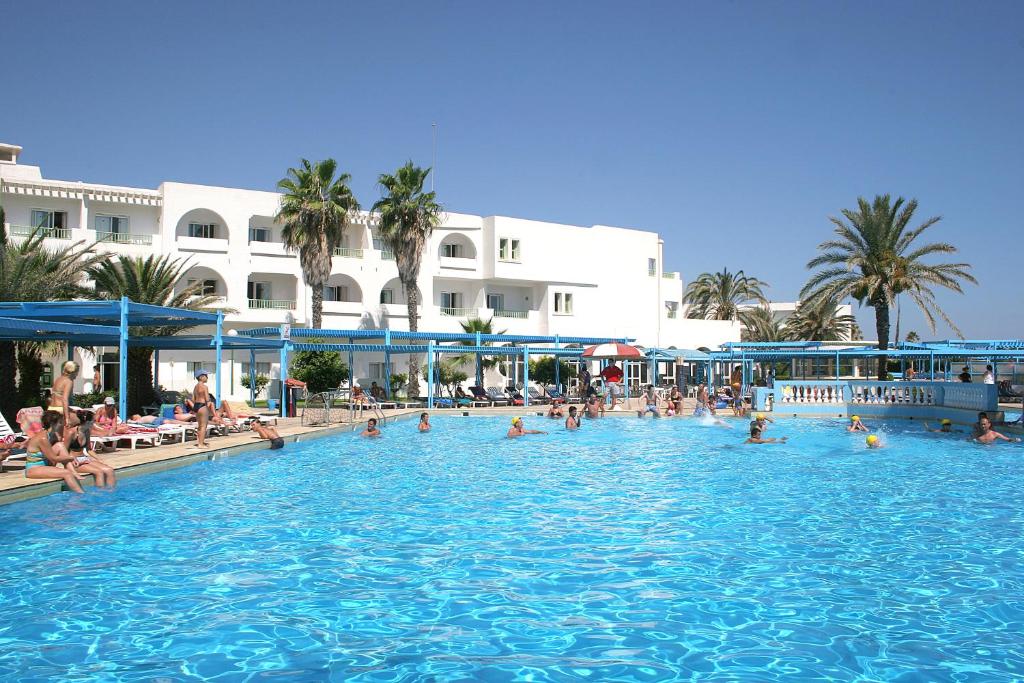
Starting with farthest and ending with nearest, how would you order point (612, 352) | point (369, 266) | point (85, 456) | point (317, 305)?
point (369, 266) → point (317, 305) → point (612, 352) → point (85, 456)

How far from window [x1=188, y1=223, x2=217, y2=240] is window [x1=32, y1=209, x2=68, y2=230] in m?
5.07

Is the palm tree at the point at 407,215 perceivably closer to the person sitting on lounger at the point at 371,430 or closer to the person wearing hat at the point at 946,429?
the person sitting on lounger at the point at 371,430

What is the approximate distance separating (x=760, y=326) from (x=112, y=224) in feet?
133

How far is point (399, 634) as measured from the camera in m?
6.31

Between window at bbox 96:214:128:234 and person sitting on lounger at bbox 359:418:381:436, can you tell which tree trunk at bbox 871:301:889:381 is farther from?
window at bbox 96:214:128:234

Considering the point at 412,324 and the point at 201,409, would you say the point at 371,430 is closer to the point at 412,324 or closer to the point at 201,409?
the point at 201,409

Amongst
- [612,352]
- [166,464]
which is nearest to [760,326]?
[612,352]

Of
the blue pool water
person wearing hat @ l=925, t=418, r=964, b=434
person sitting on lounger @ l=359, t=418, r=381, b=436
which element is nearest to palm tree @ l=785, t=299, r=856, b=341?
person wearing hat @ l=925, t=418, r=964, b=434

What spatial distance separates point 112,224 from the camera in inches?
1422

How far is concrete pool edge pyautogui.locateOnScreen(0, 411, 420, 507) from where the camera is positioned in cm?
1015

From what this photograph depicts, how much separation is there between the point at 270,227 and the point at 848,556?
3573 centimetres

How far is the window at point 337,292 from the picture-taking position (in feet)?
137

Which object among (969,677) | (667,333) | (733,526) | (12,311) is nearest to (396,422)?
(12,311)

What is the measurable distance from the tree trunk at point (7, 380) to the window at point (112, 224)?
56.3ft
